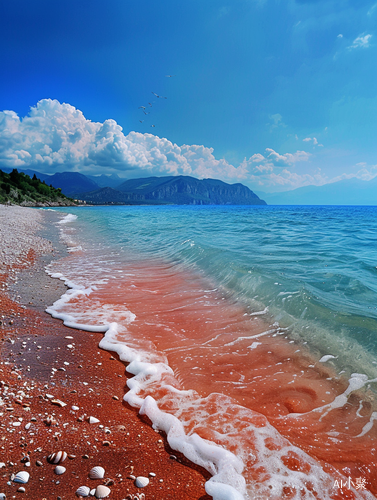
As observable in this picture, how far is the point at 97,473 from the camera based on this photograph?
2.29 m

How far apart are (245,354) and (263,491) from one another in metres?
2.60

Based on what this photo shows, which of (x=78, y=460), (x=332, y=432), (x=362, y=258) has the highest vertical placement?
(x=362, y=258)

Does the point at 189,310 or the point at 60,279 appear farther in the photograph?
the point at 60,279

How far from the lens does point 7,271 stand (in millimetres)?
8586

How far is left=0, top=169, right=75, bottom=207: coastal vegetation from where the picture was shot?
7324 cm

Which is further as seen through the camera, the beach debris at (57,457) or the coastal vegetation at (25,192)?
the coastal vegetation at (25,192)

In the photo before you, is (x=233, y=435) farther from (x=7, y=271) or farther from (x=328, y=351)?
(x=7, y=271)

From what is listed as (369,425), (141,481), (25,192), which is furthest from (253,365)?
(25,192)

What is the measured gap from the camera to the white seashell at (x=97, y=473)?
2268 millimetres

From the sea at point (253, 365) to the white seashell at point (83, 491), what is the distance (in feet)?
3.45

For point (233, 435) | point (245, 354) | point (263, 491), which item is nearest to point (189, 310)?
point (245, 354)

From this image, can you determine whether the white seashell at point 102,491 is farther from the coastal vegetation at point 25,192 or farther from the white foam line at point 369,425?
the coastal vegetation at point 25,192

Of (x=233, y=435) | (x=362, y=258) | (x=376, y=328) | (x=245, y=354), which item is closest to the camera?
(x=233, y=435)

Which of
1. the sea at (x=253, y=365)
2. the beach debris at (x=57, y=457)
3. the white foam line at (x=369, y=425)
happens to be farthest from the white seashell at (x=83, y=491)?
the white foam line at (x=369, y=425)
